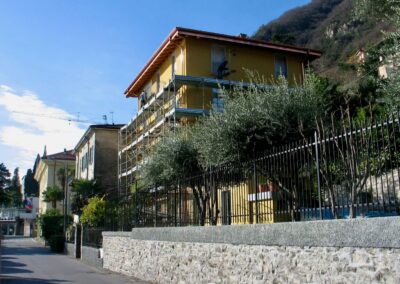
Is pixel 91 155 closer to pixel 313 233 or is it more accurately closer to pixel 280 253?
pixel 280 253

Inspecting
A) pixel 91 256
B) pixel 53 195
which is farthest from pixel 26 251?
pixel 53 195

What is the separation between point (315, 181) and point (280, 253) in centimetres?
150

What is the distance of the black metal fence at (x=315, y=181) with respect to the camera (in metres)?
7.21

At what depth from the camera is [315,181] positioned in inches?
353

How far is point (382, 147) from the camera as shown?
7121 millimetres

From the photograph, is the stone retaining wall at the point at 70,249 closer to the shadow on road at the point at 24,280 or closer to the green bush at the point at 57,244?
the green bush at the point at 57,244

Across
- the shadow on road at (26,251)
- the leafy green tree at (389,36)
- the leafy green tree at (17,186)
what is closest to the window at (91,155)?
the shadow on road at (26,251)

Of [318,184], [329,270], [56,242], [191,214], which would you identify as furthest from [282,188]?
[56,242]

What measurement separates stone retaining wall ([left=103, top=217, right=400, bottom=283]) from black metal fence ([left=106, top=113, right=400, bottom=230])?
2.16 feet

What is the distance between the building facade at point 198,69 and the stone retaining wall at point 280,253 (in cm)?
1223

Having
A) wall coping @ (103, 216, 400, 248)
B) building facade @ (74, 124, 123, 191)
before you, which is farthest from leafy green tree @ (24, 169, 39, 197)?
wall coping @ (103, 216, 400, 248)

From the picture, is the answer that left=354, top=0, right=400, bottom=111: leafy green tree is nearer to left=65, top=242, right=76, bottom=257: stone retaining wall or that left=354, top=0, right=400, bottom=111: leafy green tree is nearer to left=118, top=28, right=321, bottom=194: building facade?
left=118, top=28, right=321, bottom=194: building facade

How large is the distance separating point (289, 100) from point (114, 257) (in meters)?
10.5

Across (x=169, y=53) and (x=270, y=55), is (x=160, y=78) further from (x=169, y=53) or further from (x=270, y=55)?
(x=270, y=55)
